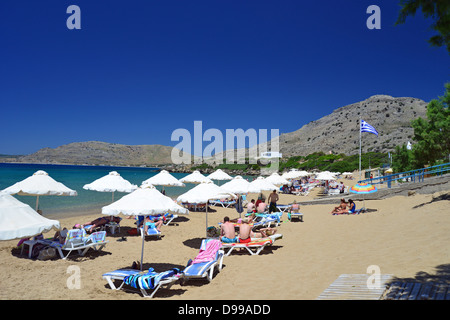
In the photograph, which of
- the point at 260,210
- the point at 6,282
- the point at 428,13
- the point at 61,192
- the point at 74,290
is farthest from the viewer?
the point at 260,210

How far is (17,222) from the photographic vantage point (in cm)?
407

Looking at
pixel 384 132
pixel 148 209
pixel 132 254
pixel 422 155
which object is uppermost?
pixel 384 132

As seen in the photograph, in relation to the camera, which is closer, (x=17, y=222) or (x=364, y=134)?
(x=17, y=222)

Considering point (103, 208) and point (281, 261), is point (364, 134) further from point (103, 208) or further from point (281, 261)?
point (103, 208)

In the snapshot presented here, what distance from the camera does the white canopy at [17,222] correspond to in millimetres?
3878

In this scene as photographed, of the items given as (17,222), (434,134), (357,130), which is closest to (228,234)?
(17,222)

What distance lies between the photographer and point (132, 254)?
8383 mm

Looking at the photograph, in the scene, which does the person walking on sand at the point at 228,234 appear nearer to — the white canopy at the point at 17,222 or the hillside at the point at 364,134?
the white canopy at the point at 17,222

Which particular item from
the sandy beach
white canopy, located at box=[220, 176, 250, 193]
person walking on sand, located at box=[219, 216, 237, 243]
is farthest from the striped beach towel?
white canopy, located at box=[220, 176, 250, 193]

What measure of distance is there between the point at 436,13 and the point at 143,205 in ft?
19.3

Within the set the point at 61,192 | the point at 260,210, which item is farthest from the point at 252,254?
the point at 61,192

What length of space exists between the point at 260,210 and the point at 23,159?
234099 millimetres
